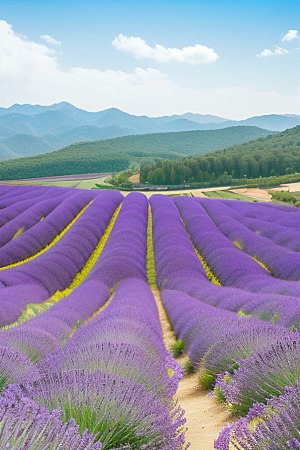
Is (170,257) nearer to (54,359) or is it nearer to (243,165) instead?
(54,359)

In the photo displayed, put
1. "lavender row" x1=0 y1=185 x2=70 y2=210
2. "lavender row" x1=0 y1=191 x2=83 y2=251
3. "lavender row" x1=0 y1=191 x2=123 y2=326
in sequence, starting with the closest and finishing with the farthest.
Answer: "lavender row" x1=0 y1=191 x2=123 y2=326 → "lavender row" x1=0 y1=191 x2=83 y2=251 → "lavender row" x1=0 y1=185 x2=70 y2=210

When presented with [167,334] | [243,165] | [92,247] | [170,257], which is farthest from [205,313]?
[243,165]

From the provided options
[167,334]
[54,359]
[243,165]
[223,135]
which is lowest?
[167,334]

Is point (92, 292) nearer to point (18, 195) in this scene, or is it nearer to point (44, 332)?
point (44, 332)

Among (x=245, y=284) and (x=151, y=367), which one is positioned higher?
(x=151, y=367)

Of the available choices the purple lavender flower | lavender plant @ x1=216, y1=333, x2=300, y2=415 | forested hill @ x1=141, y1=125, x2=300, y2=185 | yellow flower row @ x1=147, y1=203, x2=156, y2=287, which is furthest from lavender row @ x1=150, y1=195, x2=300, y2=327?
forested hill @ x1=141, y1=125, x2=300, y2=185

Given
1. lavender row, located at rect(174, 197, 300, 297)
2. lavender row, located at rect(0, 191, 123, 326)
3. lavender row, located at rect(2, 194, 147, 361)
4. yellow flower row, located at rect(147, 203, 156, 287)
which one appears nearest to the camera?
lavender row, located at rect(2, 194, 147, 361)

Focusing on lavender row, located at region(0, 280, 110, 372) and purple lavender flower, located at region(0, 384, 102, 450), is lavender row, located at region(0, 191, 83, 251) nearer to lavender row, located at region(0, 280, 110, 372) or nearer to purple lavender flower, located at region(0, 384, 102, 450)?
lavender row, located at region(0, 280, 110, 372)
